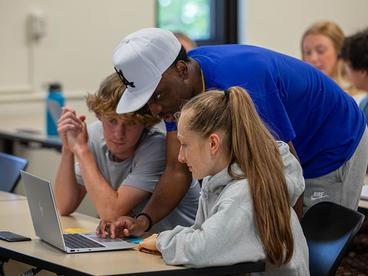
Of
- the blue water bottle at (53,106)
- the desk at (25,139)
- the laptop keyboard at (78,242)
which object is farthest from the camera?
the blue water bottle at (53,106)

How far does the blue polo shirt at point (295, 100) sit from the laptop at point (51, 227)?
55cm

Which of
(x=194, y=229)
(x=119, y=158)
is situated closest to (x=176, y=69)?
(x=194, y=229)

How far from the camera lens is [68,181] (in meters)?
3.10

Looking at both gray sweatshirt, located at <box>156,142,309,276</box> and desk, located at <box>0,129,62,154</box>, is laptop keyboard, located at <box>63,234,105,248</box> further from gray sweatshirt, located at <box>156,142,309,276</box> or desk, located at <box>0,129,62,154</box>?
desk, located at <box>0,129,62,154</box>

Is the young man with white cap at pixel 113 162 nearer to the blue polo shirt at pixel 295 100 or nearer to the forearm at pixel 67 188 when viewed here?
the forearm at pixel 67 188

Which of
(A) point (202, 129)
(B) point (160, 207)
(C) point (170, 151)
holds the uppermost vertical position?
(A) point (202, 129)

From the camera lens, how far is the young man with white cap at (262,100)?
241cm

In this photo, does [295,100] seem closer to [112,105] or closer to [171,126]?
[171,126]

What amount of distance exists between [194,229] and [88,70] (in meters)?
3.65

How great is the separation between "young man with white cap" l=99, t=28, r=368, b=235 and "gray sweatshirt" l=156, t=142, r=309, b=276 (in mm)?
236

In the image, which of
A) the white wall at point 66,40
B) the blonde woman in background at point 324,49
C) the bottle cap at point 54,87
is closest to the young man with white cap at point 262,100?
the blonde woman in background at point 324,49

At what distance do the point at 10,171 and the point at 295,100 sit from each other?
152 centimetres

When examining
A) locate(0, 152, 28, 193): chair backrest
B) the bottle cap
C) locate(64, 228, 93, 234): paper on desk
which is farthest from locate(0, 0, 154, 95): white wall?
locate(64, 228, 93, 234): paper on desk

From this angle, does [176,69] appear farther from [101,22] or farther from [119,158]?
[101,22]
